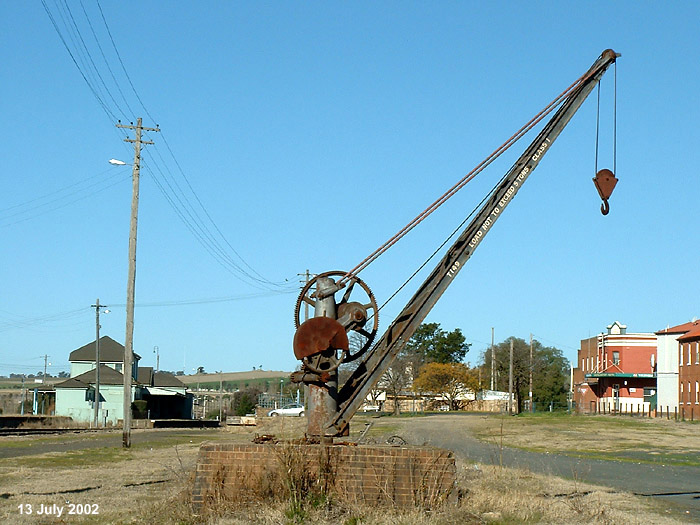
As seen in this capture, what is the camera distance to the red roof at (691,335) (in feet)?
208

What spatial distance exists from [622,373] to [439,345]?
4027cm

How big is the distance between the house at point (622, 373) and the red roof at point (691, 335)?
12863 millimetres

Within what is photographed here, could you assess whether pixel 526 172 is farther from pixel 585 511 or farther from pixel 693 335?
pixel 693 335

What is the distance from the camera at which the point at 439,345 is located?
389 feet

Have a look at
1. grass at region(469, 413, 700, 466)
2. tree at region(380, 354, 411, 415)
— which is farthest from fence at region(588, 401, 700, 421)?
grass at region(469, 413, 700, 466)

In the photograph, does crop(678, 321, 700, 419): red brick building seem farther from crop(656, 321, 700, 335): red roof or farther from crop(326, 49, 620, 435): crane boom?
crop(326, 49, 620, 435): crane boom

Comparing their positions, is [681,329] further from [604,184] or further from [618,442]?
[604,184]

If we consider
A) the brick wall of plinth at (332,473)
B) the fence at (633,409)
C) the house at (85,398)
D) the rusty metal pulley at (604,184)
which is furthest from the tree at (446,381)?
the brick wall of plinth at (332,473)

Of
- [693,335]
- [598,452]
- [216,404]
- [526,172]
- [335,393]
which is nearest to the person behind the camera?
[335,393]

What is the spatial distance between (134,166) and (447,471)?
73.3ft

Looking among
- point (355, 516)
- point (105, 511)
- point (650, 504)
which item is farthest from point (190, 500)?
point (650, 504)

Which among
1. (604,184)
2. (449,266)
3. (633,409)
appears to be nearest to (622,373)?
(633,409)

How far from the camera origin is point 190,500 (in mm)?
11094
